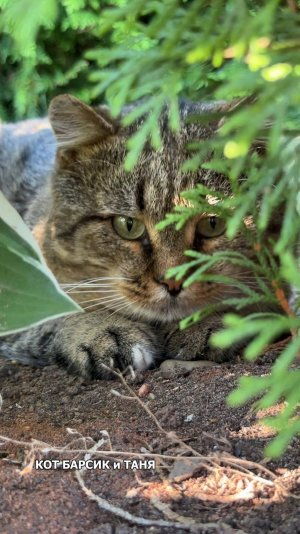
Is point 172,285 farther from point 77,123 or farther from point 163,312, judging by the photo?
point 77,123

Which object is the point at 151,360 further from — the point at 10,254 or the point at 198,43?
the point at 198,43

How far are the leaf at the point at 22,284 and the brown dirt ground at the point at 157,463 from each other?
1.02 feet

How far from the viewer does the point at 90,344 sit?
2.28m

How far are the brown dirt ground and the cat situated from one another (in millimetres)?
191

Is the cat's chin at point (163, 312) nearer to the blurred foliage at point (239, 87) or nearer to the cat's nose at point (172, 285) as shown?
the cat's nose at point (172, 285)

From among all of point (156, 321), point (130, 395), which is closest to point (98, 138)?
point (156, 321)

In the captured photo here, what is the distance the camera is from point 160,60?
1183mm

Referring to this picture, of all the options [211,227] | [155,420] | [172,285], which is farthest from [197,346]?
[155,420]

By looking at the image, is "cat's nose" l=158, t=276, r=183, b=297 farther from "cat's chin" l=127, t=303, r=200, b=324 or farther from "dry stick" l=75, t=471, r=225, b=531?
"dry stick" l=75, t=471, r=225, b=531

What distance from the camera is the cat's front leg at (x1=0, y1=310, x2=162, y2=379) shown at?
87.6 inches

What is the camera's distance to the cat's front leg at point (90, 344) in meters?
2.22

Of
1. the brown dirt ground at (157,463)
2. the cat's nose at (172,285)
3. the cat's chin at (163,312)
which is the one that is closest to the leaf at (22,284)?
the brown dirt ground at (157,463)

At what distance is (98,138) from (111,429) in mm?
974

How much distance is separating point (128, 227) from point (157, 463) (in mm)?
894
